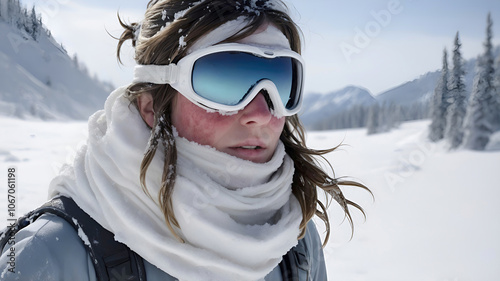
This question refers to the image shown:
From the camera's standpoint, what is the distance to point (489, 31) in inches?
328

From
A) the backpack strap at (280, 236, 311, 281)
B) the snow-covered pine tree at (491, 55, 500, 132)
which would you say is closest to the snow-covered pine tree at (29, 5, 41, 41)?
the backpack strap at (280, 236, 311, 281)

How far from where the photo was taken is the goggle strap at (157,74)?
1.40 meters

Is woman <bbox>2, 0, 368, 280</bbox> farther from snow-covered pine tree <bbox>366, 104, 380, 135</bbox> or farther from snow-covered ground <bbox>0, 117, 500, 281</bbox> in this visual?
snow-covered pine tree <bbox>366, 104, 380, 135</bbox>

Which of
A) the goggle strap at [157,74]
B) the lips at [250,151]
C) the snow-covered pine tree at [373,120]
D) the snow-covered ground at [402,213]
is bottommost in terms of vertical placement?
the snow-covered pine tree at [373,120]

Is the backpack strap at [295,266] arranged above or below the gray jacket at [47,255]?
below

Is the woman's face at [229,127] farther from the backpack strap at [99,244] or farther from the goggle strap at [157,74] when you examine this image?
the backpack strap at [99,244]

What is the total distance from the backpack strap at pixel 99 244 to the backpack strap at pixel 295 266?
2.08ft

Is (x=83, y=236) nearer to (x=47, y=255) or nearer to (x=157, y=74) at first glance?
(x=47, y=255)

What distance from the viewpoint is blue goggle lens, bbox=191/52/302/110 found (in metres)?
1.40

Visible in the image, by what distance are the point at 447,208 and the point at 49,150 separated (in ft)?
22.8

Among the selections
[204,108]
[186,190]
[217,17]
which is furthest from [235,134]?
[217,17]

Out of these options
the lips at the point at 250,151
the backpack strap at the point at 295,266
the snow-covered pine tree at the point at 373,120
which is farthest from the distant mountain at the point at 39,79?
the snow-covered pine tree at the point at 373,120

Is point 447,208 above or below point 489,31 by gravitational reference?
below

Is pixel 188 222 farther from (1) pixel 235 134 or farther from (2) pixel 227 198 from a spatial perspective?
(1) pixel 235 134
